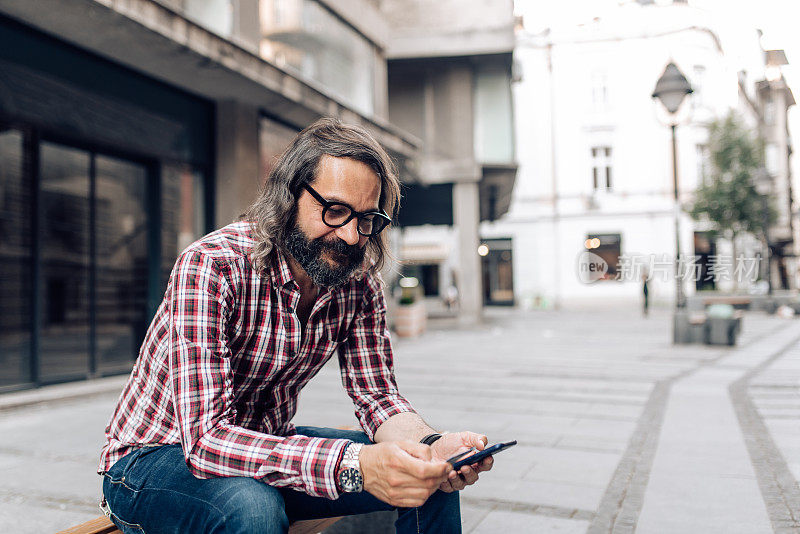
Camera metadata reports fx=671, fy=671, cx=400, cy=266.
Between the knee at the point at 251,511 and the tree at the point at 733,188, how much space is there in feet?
97.3

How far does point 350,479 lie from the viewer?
1.64 metres

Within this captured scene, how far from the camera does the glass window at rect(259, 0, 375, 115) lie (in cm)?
1037

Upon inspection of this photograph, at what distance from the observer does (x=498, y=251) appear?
36500 millimetres

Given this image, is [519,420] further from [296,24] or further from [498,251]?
[498,251]

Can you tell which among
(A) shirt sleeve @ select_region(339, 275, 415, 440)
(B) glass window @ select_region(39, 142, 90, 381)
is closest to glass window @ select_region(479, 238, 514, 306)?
(B) glass window @ select_region(39, 142, 90, 381)

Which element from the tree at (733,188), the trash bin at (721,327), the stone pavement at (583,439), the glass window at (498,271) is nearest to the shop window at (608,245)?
the glass window at (498,271)

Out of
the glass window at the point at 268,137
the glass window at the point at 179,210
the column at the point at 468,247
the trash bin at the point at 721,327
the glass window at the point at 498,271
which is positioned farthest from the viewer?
the glass window at the point at 498,271

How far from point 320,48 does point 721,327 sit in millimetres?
8785

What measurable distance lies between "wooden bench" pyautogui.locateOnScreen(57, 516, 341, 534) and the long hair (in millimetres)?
815

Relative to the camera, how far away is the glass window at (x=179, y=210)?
9.12m

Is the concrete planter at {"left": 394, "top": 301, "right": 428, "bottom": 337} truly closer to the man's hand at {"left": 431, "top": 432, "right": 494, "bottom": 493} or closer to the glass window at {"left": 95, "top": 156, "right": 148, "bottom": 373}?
the glass window at {"left": 95, "top": 156, "right": 148, "bottom": 373}

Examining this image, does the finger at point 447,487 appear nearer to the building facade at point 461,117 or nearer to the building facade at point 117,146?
the building facade at point 117,146

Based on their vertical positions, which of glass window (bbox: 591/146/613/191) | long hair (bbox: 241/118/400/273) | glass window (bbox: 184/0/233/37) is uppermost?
glass window (bbox: 591/146/613/191)

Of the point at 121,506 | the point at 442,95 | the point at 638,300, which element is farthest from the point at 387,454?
the point at 638,300
